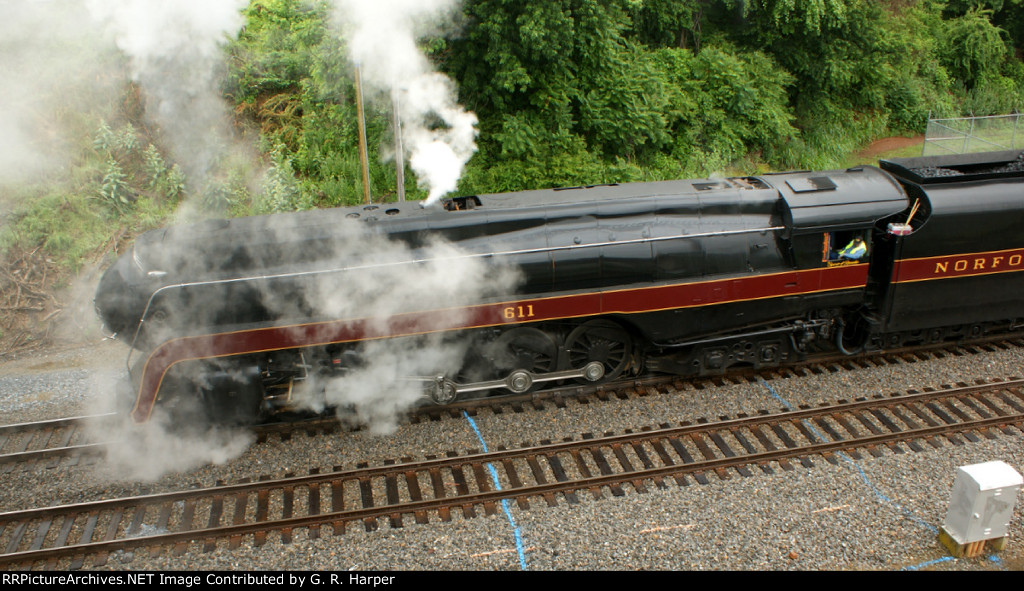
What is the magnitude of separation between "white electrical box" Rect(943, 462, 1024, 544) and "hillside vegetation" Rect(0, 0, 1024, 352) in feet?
31.5

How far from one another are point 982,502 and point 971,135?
651 inches

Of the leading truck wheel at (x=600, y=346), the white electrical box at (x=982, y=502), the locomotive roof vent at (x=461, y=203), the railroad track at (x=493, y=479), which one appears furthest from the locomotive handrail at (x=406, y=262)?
the white electrical box at (x=982, y=502)

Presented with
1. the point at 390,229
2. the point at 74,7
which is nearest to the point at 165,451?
the point at 390,229

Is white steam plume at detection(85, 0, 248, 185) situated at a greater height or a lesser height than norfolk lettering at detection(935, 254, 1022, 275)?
greater

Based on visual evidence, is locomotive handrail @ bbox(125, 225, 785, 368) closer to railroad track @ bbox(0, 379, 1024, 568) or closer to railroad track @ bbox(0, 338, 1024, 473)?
railroad track @ bbox(0, 338, 1024, 473)

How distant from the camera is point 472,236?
7.41 metres

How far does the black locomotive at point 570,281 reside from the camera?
22.9 ft

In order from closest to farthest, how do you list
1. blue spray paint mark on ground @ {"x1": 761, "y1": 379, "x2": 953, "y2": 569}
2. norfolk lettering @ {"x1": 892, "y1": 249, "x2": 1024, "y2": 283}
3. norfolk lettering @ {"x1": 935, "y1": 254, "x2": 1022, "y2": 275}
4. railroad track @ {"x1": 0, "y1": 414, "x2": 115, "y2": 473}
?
blue spray paint mark on ground @ {"x1": 761, "y1": 379, "x2": 953, "y2": 569}
railroad track @ {"x1": 0, "y1": 414, "x2": 115, "y2": 473}
norfolk lettering @ {"x1": 892, "y1": 249, "x2": 1024, "y2": 283}
norfolk lettering @ {"x1": 935, "y1": 254, "x2": 1022, "y2": 275}

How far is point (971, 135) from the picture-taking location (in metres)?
18.2

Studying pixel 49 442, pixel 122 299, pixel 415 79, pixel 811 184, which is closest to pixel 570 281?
pixel 811 184

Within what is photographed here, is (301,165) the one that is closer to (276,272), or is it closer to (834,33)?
(276,272)

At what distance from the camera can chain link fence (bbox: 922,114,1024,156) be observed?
1827 centimetres

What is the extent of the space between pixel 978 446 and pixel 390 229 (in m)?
6.68

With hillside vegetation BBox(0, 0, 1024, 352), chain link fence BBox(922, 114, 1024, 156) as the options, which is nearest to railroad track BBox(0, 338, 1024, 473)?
hillside vegetation BBox(0, 0, 1024, 352)
